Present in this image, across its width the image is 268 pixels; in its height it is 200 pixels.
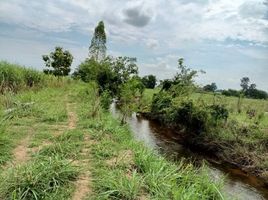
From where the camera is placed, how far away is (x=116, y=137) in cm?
1001

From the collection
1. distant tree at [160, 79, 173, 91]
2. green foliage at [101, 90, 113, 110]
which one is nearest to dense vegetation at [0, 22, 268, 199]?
green foliage at [101, 90, 113, 110]

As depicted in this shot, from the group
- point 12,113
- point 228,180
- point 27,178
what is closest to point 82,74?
point 228,180

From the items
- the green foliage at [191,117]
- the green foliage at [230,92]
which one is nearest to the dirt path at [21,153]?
the green foliage at [191,117]

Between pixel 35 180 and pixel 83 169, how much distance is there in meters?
1.30

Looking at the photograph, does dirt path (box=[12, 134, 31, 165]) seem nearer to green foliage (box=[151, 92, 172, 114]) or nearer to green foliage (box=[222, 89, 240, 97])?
green foliage (box=[151, 92, 172, 114])

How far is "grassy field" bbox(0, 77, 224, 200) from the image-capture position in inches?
207

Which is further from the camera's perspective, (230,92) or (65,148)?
(230,92)

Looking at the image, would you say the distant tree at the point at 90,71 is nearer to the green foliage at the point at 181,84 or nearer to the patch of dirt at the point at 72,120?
the green foliage at the point at 181,84

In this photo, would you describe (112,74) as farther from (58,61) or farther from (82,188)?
(82,188)

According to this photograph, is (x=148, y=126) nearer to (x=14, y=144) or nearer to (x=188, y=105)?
(x=188, y=105)

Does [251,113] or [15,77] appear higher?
[15,77]

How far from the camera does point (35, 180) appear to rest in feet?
16.9

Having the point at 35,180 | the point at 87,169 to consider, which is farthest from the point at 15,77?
the point at 35,180

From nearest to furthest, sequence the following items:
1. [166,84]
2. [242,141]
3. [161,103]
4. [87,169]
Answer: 1. [87,169]
2. [242,141]
3. [161,103]
4. [166,84]
